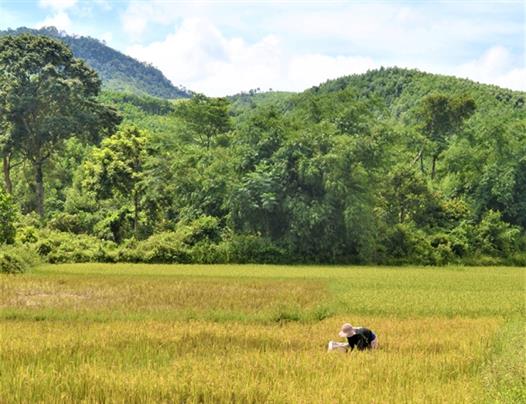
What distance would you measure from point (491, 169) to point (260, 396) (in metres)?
44.5

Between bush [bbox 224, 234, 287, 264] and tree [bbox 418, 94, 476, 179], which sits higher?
tree [bbox 418, 94, 476, 179]

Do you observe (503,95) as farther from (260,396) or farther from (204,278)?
(260,396)

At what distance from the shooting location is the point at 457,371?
938 centimetres

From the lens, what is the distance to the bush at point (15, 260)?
88.3ft

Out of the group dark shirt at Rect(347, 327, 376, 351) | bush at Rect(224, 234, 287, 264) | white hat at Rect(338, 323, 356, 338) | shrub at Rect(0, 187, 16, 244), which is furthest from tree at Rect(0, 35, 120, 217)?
white hat at Rect(338, 323, 356, 338)

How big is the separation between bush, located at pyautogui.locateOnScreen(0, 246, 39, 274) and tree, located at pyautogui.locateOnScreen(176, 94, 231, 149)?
2449 cm

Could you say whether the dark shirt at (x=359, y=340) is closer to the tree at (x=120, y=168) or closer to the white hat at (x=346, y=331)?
the white hat at (x=346, y=331)

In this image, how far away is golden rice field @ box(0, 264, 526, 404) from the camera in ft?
25.0

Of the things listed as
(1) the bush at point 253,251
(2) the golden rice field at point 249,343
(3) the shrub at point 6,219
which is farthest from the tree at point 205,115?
(2) the golden rice field at point 249,343

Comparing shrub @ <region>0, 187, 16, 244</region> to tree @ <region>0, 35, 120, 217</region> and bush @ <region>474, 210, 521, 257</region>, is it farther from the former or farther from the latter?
bush @ <region>474, 210, 521, 257</region>

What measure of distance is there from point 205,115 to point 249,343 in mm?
42599

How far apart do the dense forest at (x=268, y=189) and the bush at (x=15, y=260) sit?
2.92 meters

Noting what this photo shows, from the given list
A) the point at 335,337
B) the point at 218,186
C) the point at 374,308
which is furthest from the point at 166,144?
the point at 335,337

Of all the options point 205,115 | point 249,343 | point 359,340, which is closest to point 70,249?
point 205,115
